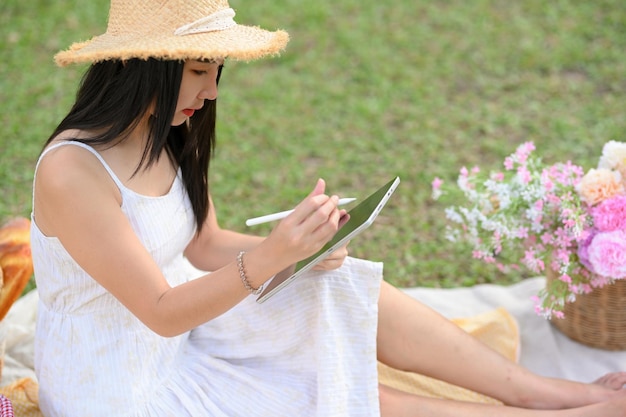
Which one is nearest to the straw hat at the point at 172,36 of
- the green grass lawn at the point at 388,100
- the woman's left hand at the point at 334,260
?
the woman's left hand at the point at 334,260

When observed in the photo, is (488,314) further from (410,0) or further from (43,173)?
(410,0)

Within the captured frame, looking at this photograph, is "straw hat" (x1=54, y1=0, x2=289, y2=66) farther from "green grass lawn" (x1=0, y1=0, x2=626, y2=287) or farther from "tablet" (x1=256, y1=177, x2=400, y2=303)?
"green grass lawn" (x1=0, y1=0, x2=626, y2=287)

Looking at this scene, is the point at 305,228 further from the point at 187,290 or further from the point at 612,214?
the point at 612,214

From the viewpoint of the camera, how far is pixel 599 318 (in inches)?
110

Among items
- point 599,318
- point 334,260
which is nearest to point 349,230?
point 334,260

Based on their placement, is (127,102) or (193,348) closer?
(127,102)

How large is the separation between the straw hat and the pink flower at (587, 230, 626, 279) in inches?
46.0

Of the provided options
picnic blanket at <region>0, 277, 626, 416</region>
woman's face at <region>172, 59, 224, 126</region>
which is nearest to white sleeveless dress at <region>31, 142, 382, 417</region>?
woman's face at <region>172, 59, 224, 126</region>

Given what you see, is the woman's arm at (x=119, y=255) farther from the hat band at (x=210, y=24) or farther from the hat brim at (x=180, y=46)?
the hat band at (x=210, y=24)

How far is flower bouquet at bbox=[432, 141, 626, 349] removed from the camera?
250cm

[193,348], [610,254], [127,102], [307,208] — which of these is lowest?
[193,348]

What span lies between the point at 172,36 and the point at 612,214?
4.70ft

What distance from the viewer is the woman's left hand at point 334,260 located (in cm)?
208

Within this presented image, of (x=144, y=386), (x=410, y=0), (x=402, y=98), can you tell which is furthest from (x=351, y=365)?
(x=410, y=0)
